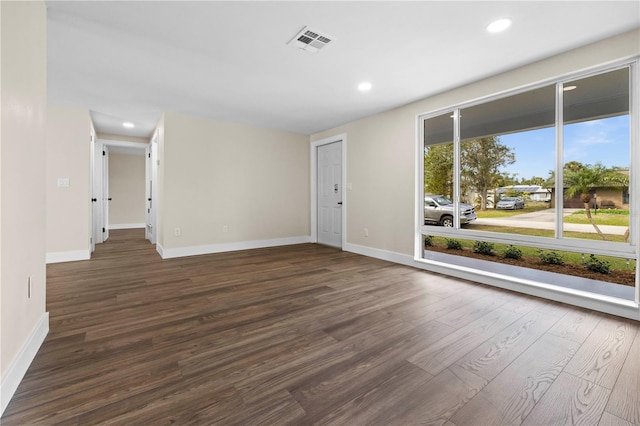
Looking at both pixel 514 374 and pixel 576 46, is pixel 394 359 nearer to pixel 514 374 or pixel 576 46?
pixel 514 374

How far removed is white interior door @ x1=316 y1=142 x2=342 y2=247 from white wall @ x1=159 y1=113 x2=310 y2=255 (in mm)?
352

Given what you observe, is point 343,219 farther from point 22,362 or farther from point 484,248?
point 22,362

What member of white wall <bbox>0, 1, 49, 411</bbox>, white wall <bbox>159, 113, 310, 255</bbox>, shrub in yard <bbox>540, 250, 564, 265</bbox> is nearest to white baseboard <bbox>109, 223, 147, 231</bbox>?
white wall <bbox>159, 113, 310, 255</bbox>

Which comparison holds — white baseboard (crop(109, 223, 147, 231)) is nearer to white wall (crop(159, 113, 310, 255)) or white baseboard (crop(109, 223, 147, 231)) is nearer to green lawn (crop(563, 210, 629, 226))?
white wall (crop(159, 113, 310, 255))

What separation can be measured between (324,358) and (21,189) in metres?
2.02

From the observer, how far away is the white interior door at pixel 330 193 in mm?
5668

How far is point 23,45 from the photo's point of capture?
1585 millimetres

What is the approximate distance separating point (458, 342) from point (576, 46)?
9.56 ft

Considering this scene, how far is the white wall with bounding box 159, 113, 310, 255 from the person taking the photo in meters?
4.62

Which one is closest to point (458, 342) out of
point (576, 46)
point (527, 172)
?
point (527, 172)

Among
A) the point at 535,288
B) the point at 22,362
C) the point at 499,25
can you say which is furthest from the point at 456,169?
the point at 22,362

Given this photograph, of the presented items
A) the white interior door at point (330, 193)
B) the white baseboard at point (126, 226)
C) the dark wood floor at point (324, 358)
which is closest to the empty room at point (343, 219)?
the dark wood floor at point (324, 358)

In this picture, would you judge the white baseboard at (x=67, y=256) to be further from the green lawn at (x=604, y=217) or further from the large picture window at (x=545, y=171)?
the green lawn at (x=604, y=217)

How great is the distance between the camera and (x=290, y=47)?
2578 millimetres
